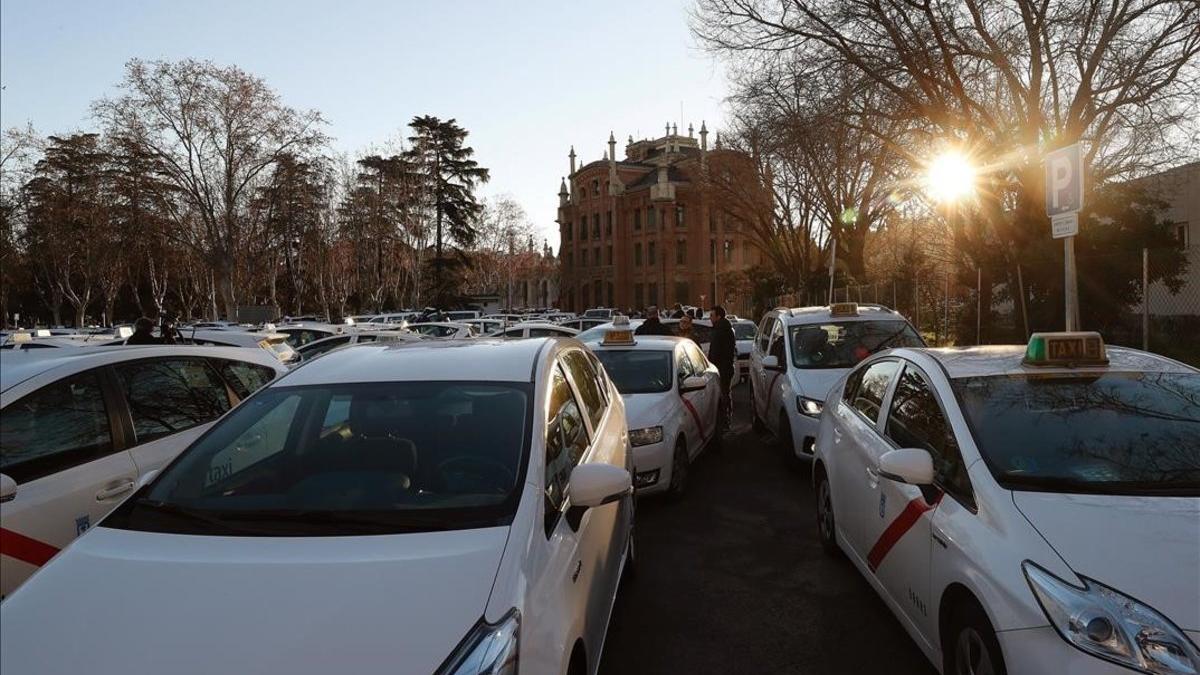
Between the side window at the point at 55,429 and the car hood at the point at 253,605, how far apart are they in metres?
1.34

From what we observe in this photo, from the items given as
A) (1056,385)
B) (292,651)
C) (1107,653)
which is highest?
(1056,385)

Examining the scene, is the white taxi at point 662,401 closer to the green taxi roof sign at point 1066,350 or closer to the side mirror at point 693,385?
the side mirror at point 693,385

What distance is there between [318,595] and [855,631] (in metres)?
3.15

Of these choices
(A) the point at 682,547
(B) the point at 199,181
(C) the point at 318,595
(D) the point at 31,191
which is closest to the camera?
(C) the point at 318,595

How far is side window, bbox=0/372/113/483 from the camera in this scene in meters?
3.74

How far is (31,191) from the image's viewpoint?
3806cm

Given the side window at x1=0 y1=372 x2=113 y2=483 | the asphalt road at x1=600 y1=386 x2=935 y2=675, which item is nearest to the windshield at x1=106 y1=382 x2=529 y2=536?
the side window at x1=0 y1=372 x2=113 y2=483

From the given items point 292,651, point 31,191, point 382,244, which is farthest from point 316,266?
point 292,651

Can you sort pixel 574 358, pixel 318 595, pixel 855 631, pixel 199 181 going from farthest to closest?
1. pixel 199 181
2. pixel 574 358
3. pixel 855 631
4. pixel 318 595

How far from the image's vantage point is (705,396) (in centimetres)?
912

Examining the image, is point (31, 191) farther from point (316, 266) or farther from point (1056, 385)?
point (1056, 385)

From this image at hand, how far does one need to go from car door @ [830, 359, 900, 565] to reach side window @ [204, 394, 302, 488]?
2904mm

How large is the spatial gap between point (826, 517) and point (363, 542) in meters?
3.84

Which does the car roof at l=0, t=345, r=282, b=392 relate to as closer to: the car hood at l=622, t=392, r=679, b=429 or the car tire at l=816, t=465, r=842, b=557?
the car hood at l=622, t=392, r=679, b=429
